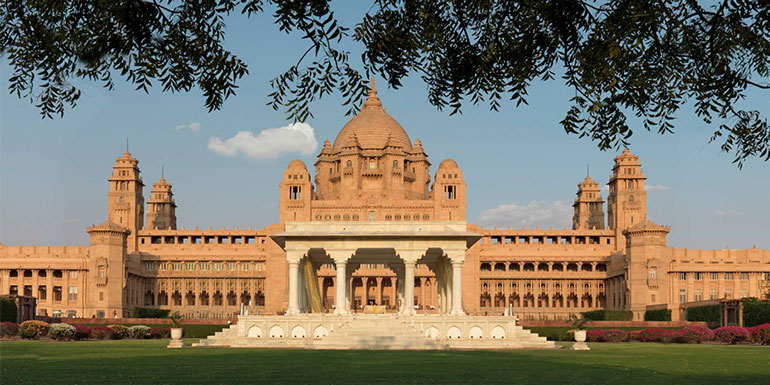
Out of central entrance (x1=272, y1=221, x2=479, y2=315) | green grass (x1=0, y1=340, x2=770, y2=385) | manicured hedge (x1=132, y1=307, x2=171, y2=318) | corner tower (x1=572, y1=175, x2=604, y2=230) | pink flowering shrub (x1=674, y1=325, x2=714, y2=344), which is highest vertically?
corner tower (x1=572, y1=175, x2=604, y2=230)

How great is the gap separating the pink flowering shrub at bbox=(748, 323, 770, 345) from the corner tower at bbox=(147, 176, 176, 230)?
109m

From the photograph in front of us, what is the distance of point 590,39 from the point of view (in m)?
12.3

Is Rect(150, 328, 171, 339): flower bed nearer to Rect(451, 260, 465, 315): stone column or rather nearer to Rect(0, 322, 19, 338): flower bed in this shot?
Rect(0, 322, 19, 338): flower bed

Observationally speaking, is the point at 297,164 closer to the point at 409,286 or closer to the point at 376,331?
the point at 409,286

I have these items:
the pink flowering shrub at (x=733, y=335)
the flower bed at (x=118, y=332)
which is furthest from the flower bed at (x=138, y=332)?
the pink flowering shrub at (x=733, y=335)

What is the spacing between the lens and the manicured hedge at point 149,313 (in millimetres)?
101281

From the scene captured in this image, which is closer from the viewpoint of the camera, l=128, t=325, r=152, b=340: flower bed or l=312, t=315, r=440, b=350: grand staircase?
l=312, t=315, r=440, b=350: grand staircase

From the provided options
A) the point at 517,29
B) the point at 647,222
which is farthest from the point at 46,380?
the point at 647,222

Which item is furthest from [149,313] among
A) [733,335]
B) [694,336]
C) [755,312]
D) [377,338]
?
[733,335]

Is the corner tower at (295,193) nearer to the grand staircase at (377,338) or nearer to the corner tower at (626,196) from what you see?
the corner tower at (626,196)

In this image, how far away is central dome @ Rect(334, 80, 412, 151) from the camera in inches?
4909

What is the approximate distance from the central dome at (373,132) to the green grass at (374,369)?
9190 centimetres

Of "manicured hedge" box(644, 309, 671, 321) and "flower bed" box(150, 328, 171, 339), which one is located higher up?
"flower bed" box(150, 328, 171, 339)

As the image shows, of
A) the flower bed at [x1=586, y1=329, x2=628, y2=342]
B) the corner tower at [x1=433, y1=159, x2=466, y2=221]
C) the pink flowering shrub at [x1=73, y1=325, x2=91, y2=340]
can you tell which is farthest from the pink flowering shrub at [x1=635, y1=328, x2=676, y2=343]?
the corner tower at [x1=433, y1=159, x2=466, y2=221]
